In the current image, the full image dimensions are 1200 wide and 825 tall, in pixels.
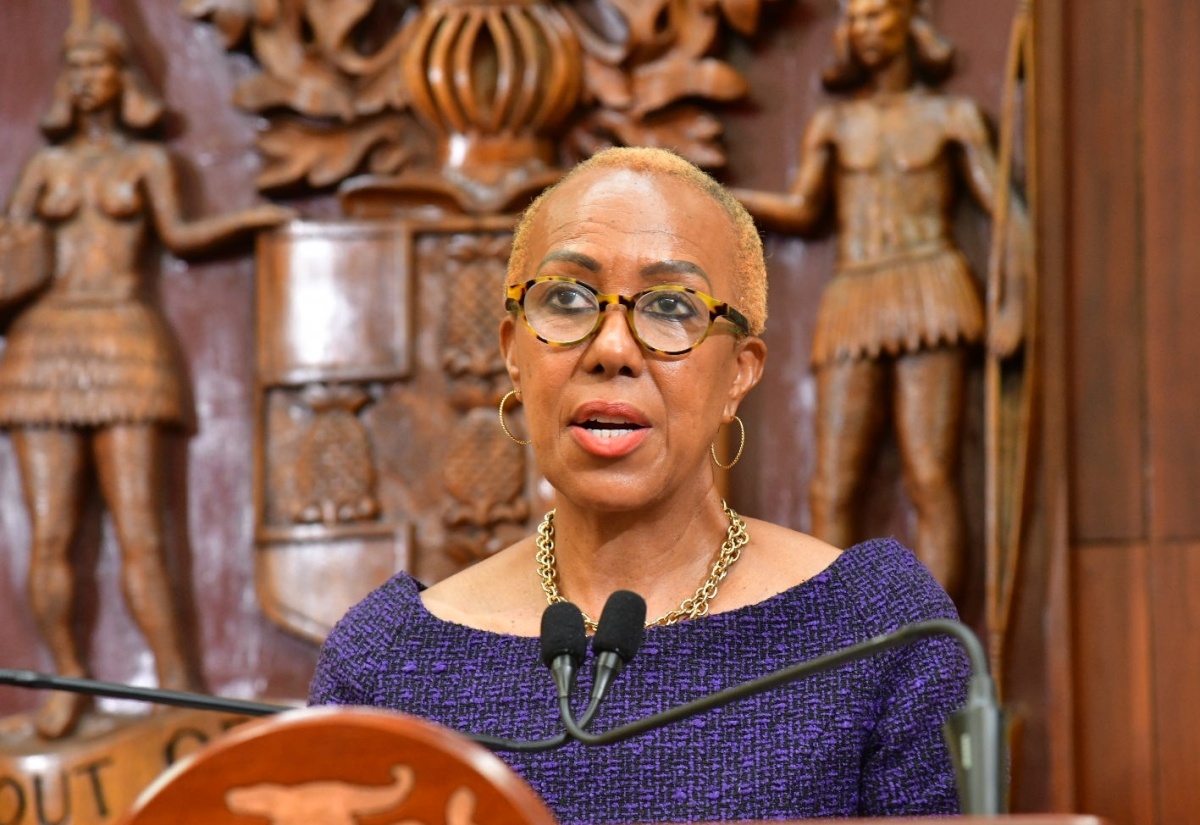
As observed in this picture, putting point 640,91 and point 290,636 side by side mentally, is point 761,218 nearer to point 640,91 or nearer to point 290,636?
point 640,91

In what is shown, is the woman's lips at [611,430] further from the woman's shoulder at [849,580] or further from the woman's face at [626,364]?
the woman's shoulder at [849,580]

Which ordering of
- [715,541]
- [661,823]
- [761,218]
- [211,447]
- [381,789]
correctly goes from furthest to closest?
[211,447] → [761,218] → [715,541] → [661,823] → [381,789]

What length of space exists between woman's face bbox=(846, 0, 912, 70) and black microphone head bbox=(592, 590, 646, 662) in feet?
7.02

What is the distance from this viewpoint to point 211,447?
11.4ft

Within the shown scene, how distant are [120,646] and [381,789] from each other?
266cm

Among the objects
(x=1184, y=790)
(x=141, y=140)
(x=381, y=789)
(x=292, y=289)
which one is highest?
(x=141, y=140)

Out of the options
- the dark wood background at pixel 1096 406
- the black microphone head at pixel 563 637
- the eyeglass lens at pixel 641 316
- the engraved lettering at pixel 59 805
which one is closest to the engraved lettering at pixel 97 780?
the engraved lettering at pixel 59 805

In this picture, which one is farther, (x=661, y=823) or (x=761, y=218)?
(x=761, y=218)

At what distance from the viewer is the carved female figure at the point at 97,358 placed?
3.35m

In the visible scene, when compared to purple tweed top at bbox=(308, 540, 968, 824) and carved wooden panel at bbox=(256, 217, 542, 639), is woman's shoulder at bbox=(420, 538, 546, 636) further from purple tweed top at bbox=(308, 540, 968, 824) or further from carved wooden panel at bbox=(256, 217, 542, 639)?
carved wooden panel at bbox=(256, 217, 542, 639)

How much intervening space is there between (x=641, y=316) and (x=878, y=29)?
1.75 m

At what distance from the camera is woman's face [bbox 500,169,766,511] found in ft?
5.22

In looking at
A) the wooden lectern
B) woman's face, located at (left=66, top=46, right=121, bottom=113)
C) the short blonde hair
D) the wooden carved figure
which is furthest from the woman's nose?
woman's face, located at (left=66, top=46, right=121, bottom=113)

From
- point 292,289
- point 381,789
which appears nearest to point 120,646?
point 292,289
